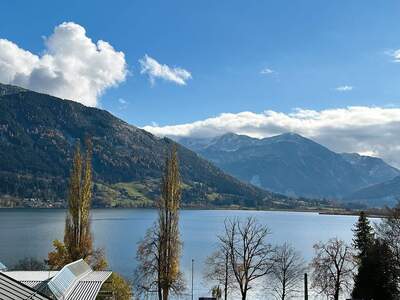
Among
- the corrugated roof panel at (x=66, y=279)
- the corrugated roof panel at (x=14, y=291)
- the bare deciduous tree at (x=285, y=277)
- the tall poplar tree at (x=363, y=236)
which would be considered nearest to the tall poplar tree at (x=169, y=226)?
the corrugated roof panel at (x=66, y=279)

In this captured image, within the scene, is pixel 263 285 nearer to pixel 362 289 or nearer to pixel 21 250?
pixel 362 289

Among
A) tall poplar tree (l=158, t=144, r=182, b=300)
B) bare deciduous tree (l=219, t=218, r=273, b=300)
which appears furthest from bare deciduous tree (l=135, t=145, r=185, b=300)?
bare deciduous tree (l=219, t=218, r=273, b=300)

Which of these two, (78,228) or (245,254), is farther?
(245,254)

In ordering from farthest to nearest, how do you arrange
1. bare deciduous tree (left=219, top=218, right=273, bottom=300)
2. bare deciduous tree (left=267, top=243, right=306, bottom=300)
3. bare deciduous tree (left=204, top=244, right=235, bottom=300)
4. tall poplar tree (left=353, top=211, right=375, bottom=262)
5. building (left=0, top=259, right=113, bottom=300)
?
bare deciduous tree (left=267, top=243, right=306, bottom=300) → tall poplar tree (left=353, top=211, right=375, bottom=262) → bare deciduous tree (left=204, top=244, right=235, bottom=300) → bare deciduous tree (left=219, top=218, right=273, bottom=300) → building (left=0, top=259, right=113, bottom=300)

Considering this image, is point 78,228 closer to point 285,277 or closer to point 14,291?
point 14,291

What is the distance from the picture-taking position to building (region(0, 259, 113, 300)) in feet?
79.0

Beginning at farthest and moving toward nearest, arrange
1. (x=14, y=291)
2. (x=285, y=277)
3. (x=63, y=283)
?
(x=285, y=277), (x=63, y=283), (x=14, y=291)

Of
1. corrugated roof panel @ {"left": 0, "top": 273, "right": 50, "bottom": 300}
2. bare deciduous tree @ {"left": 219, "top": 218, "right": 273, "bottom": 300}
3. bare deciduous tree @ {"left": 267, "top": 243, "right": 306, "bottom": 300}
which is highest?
corrugated roof panel @ {"left": 0, "top": 273, "right": 50, "bottom": 300}

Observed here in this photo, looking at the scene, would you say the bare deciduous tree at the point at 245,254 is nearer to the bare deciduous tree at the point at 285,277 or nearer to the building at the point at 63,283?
the bare deciduous tree at the point at 285,277

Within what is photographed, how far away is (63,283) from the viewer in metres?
32.0

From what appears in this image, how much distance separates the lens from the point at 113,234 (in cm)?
18675

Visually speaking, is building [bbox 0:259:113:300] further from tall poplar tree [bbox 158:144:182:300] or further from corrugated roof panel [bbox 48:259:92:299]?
tall poplar tree [bbox 158:144:182:300]

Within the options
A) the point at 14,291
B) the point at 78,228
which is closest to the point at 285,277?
the point at 78,228

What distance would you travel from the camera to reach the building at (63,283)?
79.0 ft
